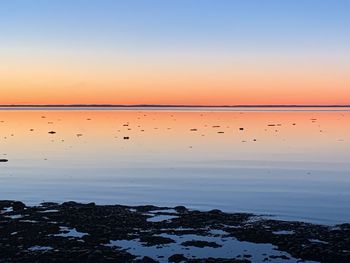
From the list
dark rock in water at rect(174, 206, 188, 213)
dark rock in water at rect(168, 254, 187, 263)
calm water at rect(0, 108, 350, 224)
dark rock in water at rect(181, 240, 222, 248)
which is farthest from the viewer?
calm water at rect(0, 108, 350, 224)

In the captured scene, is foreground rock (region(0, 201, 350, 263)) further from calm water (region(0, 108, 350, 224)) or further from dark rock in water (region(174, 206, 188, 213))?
calm water (region(0, 108, 350, 224))

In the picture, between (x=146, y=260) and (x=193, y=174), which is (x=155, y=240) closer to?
(x=146, y=260)

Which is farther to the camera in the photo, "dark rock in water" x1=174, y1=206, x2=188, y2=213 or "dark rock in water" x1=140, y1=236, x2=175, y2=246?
"dark rock in water" x1=174, y1=206, x2=188, y2=213

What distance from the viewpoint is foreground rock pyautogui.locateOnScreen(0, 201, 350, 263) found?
1377 centimetres

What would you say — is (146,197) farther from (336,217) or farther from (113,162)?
(113,162)

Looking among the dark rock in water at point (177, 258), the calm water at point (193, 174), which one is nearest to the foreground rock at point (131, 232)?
the dark rock in water at point (177, 258)

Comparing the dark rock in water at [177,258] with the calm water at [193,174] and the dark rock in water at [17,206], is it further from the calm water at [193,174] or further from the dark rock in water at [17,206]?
the dark rock in water at [17,206]

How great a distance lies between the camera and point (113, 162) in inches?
1428

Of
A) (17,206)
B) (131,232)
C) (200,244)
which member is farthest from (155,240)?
(17,206)

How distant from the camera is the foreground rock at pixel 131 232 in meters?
13.8

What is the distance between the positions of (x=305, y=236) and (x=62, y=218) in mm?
8239

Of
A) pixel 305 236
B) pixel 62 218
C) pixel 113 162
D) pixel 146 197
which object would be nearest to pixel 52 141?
pixel 113 162

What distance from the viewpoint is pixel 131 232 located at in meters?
16.5

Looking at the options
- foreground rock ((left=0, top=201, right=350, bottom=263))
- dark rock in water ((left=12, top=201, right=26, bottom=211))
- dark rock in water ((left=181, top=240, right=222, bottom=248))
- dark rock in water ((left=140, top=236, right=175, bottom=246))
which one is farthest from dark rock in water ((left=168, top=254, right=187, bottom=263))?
dark rock in water ((left=12, top=201, right=26, bottom=211))
